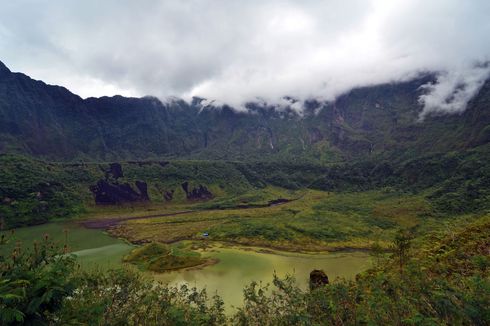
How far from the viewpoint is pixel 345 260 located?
103 metres

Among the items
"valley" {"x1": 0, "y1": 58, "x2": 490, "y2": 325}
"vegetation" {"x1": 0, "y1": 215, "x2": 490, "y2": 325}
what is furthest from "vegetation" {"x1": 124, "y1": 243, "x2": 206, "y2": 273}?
"vegetation" {"x1": 0, "y1": 215, "x2": 490, "y2": 325}

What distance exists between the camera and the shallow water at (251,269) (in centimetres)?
7556

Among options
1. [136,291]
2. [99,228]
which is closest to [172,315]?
[136,291]

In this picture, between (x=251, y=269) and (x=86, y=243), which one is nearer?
(x=251, y=269)

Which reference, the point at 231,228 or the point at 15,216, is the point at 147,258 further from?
the point at 15,216

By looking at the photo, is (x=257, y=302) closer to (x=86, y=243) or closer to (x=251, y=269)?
(x=251, y=269)

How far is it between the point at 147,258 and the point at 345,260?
60.9 meters

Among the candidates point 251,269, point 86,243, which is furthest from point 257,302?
point 86,243

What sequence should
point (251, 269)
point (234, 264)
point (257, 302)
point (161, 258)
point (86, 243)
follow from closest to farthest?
point (257, 302) → point (251, 269) → point (234, 264) → point (161, 258) → point (86, 243)

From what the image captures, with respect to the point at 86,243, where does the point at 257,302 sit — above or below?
above

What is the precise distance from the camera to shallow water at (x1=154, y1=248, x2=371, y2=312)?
7556cm

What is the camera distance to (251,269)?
8994 centimetres

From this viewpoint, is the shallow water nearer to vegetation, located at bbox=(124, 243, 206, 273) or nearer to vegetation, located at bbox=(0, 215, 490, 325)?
vegetation, located at bbox=(124, 243, 206, 273)

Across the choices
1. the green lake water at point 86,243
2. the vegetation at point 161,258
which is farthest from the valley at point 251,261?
the green lake water at point 86,243
